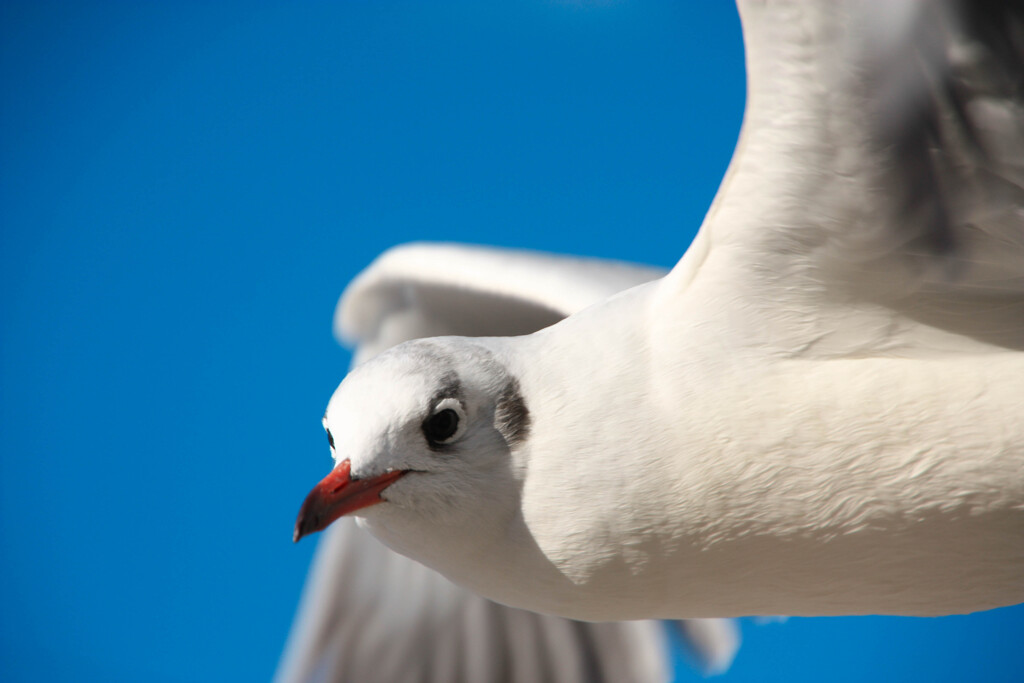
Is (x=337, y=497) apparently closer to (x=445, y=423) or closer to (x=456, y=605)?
(x=445, y=423)

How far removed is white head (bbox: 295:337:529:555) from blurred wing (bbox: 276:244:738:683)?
67 cm

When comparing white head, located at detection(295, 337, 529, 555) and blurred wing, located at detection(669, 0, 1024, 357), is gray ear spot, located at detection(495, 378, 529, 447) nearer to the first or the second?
white head, located at detection(295, 337, 529, 555)

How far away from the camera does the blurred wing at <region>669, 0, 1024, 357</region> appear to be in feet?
2.52

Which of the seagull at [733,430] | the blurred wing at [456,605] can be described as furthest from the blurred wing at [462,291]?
the seagull at [733,430]

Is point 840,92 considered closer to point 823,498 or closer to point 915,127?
point 915,127

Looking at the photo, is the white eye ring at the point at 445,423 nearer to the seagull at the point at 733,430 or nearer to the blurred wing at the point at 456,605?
the seagull at the point at 733,430

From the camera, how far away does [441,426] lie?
960mm

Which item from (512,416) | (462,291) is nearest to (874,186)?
(512,416)

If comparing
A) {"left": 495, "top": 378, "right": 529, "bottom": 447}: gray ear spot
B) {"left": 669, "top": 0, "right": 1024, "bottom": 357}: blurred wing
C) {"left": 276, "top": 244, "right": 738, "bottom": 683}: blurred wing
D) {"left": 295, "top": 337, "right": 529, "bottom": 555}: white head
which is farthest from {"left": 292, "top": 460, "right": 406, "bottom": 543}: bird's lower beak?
{"left": 276, "top": 244, "right": 738, "bottom": 683}: blurred wing

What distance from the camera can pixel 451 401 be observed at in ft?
3.14

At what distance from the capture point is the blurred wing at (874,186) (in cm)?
77

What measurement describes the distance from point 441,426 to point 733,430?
27 centimetres

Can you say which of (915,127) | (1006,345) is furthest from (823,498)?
(915,127)

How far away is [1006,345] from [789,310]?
0.75ft
